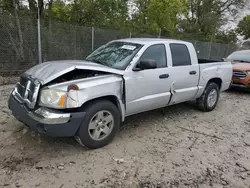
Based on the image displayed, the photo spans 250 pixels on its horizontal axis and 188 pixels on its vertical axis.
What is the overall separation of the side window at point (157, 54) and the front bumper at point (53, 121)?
177 centimetres

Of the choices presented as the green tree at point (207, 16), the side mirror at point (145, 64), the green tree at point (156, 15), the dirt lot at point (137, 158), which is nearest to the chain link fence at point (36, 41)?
the dirt lot at point (137, 158)

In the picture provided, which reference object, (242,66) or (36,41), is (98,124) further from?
(242,66)

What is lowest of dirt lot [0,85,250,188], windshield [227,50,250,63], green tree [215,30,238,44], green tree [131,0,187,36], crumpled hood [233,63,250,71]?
dirt lot [0,85,250,188]

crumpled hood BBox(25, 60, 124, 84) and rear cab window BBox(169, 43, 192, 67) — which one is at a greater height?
rear cab window BBox(169, 43, 192, 67)

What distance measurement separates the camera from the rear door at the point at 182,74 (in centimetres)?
453

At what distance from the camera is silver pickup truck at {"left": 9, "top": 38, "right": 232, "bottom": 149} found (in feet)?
9.96

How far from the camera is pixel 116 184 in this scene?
8.89ft

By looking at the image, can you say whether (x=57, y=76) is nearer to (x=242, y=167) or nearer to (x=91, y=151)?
(x=91, y=151)

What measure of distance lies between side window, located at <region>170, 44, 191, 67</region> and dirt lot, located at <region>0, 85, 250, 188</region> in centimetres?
133

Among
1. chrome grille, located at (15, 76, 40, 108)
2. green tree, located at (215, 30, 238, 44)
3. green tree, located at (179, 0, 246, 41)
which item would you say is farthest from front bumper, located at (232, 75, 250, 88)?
green tree, located at (215, 30, 238, 44)

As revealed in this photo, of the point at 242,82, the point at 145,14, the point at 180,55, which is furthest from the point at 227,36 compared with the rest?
the point at 180,55

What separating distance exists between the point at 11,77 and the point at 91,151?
5.92 metres

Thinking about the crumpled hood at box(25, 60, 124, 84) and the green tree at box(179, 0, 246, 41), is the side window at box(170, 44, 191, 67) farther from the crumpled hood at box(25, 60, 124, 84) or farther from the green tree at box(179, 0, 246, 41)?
the green tree at box(179, 0, 246, 41)

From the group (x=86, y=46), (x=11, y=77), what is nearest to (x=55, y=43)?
(x=86, y=46)
